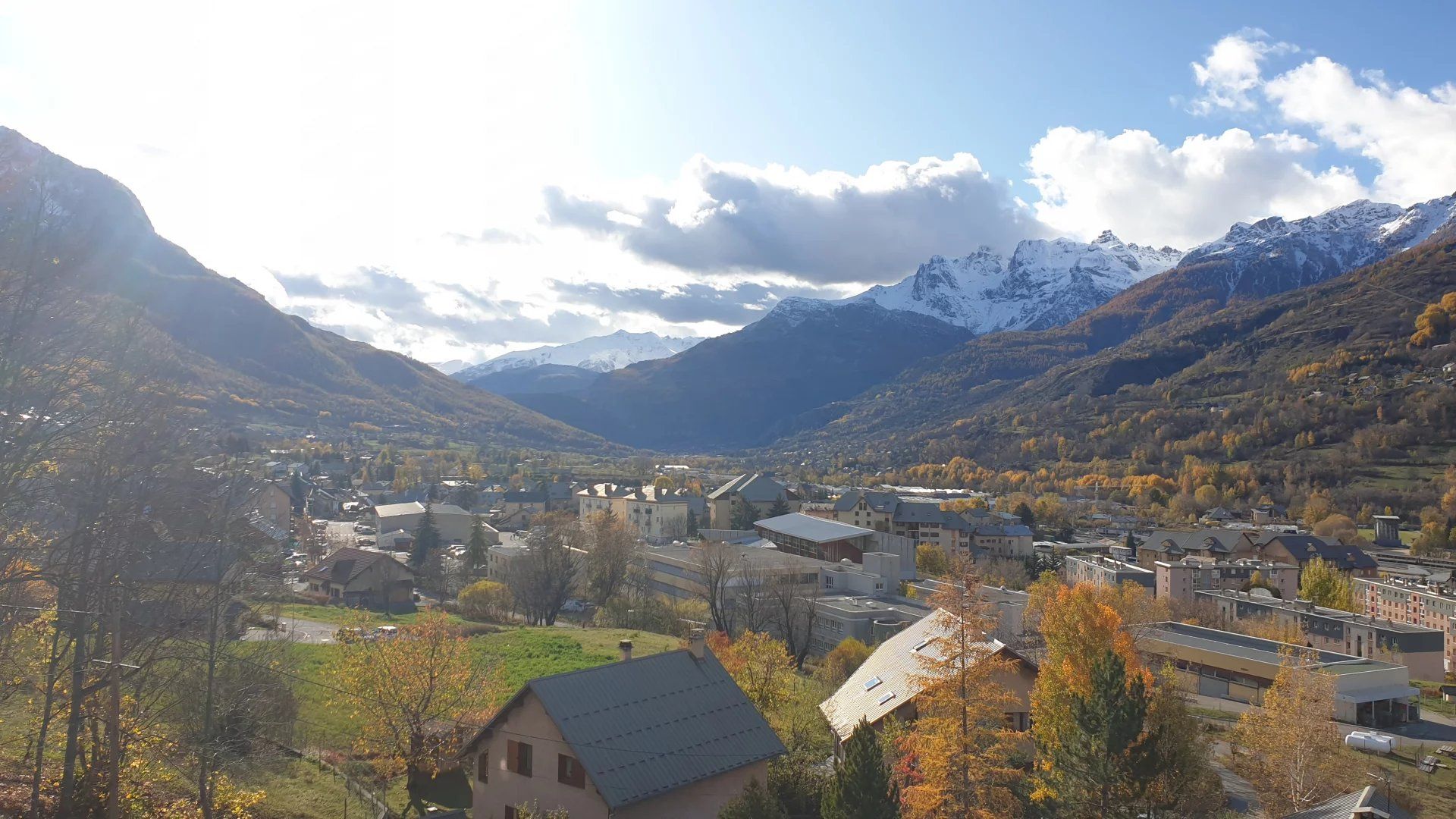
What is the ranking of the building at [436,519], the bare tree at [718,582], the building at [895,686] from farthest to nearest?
the building at [436,519] → the bare tree at [718,582] → the building at [895,686]

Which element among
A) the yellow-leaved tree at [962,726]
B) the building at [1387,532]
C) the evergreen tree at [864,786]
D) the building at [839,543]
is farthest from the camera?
the building at [1387,532]

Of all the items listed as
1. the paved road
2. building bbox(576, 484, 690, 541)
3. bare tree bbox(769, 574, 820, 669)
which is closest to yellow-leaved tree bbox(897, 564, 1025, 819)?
bare tree bbox(769, 574, 820, 669)

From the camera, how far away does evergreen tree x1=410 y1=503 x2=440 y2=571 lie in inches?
2807

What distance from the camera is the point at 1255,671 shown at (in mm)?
45344

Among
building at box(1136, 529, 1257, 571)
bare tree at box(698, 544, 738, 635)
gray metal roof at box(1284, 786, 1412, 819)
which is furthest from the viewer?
building at box(1136, 529, 1257, 571)

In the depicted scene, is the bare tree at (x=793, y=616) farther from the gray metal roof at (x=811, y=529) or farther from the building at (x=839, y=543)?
the gray metal roof at (x=811, y=529)

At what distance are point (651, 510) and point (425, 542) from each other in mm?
30494

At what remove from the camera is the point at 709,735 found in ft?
66.7

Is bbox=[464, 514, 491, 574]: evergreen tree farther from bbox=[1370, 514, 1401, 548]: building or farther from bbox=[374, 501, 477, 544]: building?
bbox=[1370, 514, 1401, 548]: building

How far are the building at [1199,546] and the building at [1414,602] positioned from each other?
9.66m

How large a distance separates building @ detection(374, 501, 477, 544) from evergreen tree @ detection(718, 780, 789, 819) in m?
69.9

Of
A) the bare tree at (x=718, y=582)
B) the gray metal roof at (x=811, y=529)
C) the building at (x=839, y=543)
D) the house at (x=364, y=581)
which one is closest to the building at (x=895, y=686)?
the bare tree at (x=718, y=582)

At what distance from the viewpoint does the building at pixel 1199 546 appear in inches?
3334

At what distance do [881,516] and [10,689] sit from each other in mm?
87394
